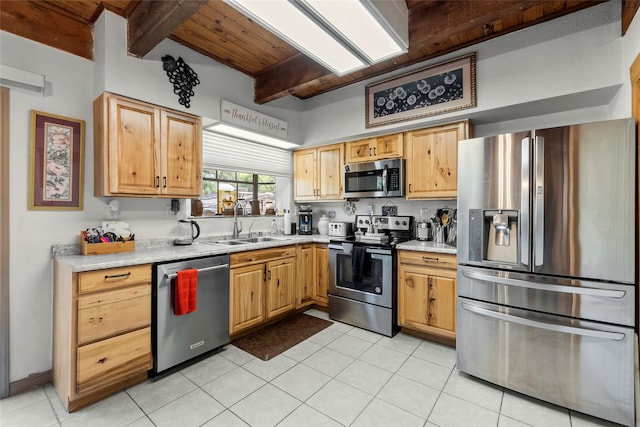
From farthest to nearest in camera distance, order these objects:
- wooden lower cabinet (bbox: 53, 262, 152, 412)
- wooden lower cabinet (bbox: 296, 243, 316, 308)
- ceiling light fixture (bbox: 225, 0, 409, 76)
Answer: wooden lower cabinet (bbox: 296, 243, 316, 308) < wooden lower cabinet (bbox: 53, 262, 152, 412) < ceiling light fixture (bbox: 225, 0, 409, 76)

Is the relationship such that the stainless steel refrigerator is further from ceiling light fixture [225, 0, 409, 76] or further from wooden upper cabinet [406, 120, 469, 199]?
ceiling light fixture [225, 0, 409, 76]

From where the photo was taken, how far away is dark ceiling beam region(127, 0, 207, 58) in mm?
1853

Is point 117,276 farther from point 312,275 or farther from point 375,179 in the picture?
point 375,179

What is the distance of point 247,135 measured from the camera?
347 centimetres

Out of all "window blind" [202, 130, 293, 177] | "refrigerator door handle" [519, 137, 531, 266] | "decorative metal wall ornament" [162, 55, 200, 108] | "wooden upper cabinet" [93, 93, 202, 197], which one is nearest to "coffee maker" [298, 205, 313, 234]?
"window blind" [202, 130, 293, 177]

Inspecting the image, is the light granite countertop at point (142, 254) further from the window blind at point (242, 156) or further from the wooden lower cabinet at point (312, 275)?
the window blind at point (242, 156)

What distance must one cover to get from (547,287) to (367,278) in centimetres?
155

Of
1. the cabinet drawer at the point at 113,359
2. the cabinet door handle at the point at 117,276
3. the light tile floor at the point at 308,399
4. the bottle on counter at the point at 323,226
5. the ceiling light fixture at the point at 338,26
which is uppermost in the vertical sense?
the ceiling light fixture at the point at 338,26

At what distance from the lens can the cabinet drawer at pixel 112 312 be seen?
1862 mm

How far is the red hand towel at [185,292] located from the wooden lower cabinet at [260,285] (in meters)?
0.42

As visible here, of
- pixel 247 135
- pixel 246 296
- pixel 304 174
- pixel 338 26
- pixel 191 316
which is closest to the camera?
pixel 338 26

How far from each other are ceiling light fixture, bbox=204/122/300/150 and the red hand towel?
1617 millimetres

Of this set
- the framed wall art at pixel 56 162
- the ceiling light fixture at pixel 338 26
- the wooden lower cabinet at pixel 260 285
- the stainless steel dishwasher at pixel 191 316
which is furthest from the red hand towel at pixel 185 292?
the ceiling light fixture at pixel 338 26

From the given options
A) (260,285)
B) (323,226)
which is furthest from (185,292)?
(323,226)
